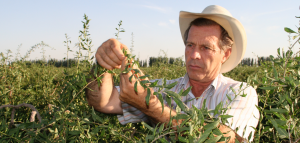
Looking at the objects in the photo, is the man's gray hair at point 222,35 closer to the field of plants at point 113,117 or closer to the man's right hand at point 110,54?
the field of plants at point 113,117

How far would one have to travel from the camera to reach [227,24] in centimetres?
247

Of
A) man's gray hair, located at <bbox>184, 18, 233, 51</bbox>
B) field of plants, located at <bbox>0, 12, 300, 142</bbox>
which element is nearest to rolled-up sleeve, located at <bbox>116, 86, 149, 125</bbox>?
field of plants, located at <bbox>0, 12, 300, 142</bbox>

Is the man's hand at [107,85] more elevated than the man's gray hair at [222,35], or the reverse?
the man's gray hair at [222,35]

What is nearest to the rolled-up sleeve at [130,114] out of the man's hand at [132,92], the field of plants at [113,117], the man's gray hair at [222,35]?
the field of plants at [113,117]

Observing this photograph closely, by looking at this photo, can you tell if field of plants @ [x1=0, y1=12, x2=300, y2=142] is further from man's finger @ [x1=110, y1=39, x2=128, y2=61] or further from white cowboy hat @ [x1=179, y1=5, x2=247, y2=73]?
white cowboy hat @ [x1=179, y1=5, x2=247, y2=73]

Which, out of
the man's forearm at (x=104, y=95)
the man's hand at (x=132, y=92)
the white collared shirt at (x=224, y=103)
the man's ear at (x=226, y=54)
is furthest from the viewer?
the man's ear at (x=226, y=54)

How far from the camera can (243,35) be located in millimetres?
2564

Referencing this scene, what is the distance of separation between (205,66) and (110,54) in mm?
1062

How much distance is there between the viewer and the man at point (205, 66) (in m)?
1.83

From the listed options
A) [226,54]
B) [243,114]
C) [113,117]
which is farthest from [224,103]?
[113,117]

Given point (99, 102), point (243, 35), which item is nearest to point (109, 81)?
point (99, 102)

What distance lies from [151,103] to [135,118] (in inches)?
37.9

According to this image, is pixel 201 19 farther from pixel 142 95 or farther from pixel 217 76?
pixel 142 95

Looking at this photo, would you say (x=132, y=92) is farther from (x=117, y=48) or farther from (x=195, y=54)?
(x=195, y=54)
